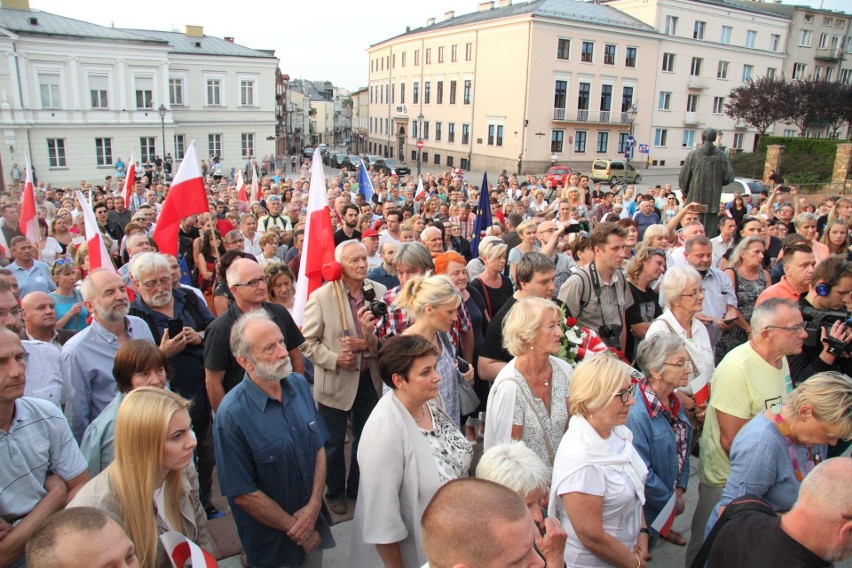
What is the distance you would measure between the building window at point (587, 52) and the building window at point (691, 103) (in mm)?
11087

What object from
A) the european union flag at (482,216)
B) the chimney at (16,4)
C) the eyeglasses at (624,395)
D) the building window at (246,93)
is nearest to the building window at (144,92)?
the building window at (246,93)

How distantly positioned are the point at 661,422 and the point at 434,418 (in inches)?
50.2

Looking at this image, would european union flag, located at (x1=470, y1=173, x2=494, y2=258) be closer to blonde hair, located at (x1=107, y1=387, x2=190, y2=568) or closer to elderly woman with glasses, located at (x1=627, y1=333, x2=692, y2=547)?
elderly woman with glasses, located at (x1=627, y1=333, x2=692, y2=547)

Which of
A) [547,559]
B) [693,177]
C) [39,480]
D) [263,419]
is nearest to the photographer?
[547,559]

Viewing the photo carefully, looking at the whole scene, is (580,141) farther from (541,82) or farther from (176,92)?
(176,92)

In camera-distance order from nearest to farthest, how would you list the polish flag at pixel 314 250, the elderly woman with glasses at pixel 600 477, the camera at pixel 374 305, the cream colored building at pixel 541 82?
the elderly woman with glasses at pixel 600 477 → the camera at pixel 374 305 → the polish flag at pixel 314 250 → the cream colored building at pixel 541 82

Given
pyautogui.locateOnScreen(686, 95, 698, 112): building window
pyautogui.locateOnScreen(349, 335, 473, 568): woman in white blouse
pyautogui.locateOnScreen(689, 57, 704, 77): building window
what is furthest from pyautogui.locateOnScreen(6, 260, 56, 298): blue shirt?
pyautogui.locateOnScreen(689, 57, 704, 77): building window

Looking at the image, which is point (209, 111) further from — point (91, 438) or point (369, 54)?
point (91, 438)

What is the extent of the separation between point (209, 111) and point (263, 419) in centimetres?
4561

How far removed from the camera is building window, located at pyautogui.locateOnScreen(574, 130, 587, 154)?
46594 millimetres

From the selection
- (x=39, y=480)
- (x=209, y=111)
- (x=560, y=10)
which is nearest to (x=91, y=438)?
(x=39, y=480)

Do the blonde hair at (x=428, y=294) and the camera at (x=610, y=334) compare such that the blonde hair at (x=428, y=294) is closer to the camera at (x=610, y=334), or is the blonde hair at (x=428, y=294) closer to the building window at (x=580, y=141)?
Result: the camera at (x=610, y=334)

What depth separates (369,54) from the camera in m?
71.9

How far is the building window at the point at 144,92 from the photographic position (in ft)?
128
